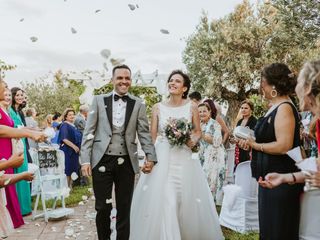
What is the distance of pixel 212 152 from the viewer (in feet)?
25.4

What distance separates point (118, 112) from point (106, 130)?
0.27m

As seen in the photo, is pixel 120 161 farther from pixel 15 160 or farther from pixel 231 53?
pixel 231 53

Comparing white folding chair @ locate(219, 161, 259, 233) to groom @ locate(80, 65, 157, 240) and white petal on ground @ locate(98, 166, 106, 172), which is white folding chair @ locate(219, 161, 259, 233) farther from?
white petal on ground @ locate(98, 166, 106, 172)

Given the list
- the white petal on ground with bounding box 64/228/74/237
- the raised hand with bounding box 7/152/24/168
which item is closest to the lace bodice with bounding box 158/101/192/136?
the white petal on ground with bounding box 64/228/74/237

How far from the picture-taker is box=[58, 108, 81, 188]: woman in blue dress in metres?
10.2

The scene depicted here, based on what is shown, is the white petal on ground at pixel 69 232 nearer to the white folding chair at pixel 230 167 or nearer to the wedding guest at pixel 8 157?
the wedding guest at pixel 8 157

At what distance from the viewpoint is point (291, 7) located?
38.9ft

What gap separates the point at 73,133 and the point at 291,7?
6.76 metres

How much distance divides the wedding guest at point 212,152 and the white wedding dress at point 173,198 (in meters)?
2.04

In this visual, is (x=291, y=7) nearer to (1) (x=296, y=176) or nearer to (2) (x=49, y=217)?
(2) (x=49, y=217)

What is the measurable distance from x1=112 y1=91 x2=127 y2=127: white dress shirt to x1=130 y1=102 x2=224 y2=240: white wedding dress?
0.69m

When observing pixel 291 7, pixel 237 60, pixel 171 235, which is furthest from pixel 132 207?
pixel 237 60

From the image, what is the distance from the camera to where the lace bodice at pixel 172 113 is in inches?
219

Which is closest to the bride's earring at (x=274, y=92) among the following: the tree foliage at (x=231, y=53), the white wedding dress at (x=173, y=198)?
the white wedding dress at (x=173, y=198)
